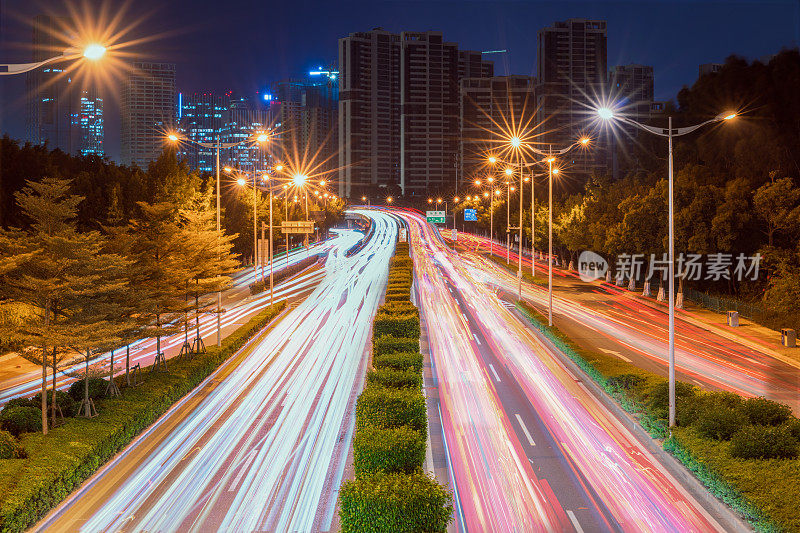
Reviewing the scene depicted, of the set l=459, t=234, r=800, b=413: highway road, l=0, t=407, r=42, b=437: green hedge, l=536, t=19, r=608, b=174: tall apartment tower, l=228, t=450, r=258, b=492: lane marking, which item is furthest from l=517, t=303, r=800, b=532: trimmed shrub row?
l=536, t=19, r=608, b=174: tall apartment tower

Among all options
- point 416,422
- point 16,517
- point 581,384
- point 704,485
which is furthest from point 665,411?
point 16,517

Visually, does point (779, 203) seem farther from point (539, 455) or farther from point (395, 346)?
point (539, 455)

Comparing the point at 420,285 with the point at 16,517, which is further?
the point at 420,285

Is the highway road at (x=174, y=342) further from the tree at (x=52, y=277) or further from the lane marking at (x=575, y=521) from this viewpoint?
the lane marking at (x=575, y=521)

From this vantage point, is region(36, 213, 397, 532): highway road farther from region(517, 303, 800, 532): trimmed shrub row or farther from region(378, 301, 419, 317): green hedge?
region(517, 303, 800, 532): trimmed shrub row

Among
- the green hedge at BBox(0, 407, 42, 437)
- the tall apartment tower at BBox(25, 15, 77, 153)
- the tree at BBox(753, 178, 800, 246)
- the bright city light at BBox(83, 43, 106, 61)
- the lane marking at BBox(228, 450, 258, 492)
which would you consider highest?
the tall apartment tower at BBox(25, 15, 77, 153)

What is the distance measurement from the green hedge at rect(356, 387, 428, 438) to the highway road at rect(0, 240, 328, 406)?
8.78 metres

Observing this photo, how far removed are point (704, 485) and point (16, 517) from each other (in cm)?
1624

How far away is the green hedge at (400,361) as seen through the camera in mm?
23438

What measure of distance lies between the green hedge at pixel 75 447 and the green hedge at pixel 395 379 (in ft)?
25.6

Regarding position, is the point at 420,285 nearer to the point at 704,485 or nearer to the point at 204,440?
the point at 204,440

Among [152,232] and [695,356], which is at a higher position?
[152,232]

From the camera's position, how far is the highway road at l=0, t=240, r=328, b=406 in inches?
1065

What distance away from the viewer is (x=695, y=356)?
3400 cm
